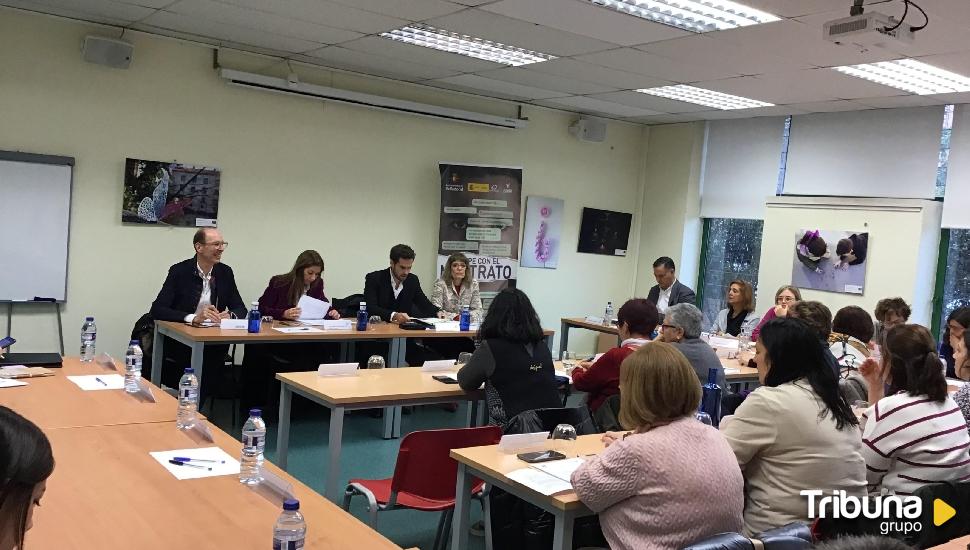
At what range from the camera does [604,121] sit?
30.2ft

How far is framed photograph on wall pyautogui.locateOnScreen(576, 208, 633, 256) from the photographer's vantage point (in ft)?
30.6

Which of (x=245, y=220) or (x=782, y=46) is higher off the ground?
(x=782, y=46)

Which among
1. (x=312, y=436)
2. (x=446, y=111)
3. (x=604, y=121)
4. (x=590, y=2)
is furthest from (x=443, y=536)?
(x=604, y=121)

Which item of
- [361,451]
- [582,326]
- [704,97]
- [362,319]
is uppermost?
[704,97]

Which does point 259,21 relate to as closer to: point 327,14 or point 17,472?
point 327,14

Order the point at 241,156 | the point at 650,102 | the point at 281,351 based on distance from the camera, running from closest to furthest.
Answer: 1. the point at 281,351
2. the point at 241,156
3. the point at 650,102

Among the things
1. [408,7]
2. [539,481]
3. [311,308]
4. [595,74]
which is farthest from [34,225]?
[539,481]

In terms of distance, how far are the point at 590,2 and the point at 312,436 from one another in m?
3.46

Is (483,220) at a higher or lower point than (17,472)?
higher

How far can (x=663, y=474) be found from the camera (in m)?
2.34

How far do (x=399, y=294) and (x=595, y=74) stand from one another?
8.21 feet

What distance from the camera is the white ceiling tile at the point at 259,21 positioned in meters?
5.37

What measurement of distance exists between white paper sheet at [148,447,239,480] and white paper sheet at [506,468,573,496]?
0.94m

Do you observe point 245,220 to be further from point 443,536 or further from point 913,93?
point 913,93
